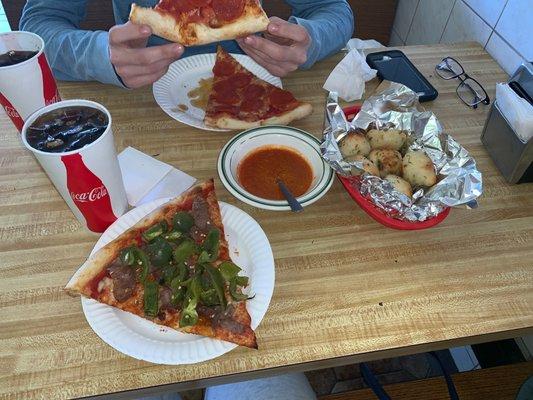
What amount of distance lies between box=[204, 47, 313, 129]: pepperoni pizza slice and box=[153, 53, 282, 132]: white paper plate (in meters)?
0.04

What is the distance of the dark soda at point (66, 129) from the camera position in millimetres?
927

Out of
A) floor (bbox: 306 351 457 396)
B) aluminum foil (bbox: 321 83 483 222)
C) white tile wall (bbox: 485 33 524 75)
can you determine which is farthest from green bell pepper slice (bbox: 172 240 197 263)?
white tile wall (bbox: 485 33 524 75)

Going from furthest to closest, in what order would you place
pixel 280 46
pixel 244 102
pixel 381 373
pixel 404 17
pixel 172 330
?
1. pixel 404 17
2. pixel 381 373
3. pixel 244 102
4. pixel 280 46
5. pixel 172 330

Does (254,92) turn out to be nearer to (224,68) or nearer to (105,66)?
(224,68)

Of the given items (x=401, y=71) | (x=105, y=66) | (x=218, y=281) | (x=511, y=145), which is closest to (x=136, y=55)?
(x=105, y=66)

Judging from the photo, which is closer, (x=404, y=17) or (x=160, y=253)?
(x=160, y=253)

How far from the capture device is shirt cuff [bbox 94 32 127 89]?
4.60 feet

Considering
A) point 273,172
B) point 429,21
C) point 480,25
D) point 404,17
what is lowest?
point 404,17

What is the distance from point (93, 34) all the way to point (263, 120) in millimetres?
652

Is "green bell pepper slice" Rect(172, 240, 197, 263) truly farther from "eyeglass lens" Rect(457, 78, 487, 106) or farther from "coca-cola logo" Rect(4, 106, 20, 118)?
"eyeglass lens" Rect(457, 78, 487, 106)

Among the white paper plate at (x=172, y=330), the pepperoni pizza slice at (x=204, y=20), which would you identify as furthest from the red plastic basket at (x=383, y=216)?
the pepperoni pizza slice at (x=204, y=20)

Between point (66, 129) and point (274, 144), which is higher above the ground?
point (66, 129)

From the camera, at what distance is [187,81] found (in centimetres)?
160

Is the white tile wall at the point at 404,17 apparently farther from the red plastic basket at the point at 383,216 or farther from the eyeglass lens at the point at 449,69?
the red plastic basket at the point at 383,216
